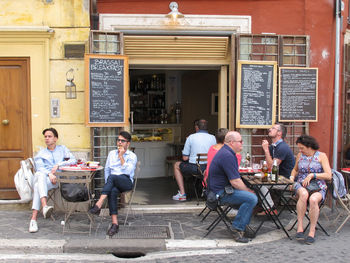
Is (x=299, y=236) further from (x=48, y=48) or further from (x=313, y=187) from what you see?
(x=48, y=48)

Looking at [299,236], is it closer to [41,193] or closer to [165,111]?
[41,193]

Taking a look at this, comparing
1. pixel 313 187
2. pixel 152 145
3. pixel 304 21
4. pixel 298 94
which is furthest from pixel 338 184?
Result: pixel 152 145

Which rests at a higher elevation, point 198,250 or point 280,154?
point 280,154

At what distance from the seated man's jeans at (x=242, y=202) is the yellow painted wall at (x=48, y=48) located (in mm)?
2772

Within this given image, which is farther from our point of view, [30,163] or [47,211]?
[30,163]

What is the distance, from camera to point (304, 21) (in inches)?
270

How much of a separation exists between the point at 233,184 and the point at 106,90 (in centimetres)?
277

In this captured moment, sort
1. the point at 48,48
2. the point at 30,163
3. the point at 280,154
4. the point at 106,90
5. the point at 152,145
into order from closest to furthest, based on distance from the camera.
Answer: the point at 280,154 → the point at 30,163 → the point at 106,90 → the point at 48,48 → the point at 152,145

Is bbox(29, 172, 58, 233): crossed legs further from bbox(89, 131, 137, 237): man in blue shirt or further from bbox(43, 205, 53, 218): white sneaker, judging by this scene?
bbox(89, 131, 137, 237): man in blue shirt

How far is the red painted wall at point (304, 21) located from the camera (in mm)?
6711

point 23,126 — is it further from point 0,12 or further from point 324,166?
point 324,166

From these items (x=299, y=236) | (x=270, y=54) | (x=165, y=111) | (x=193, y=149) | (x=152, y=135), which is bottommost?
(x=299, y=236)

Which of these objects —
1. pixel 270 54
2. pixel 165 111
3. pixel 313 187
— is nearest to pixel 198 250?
pixel 313 187

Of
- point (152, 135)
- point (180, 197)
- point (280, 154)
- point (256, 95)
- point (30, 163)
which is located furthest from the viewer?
point (152, 135)
